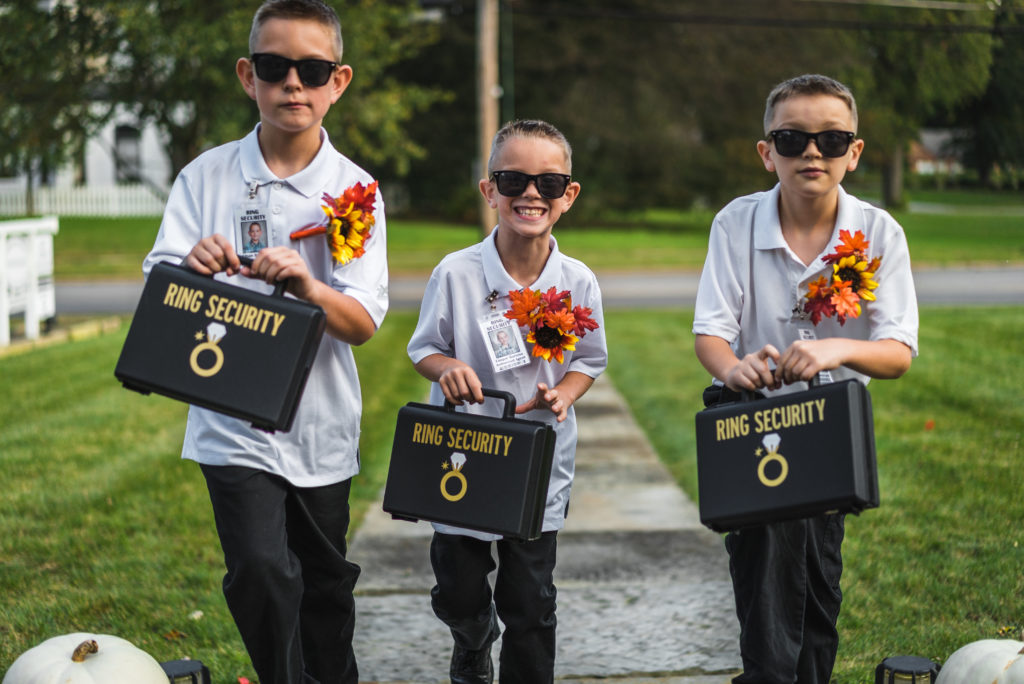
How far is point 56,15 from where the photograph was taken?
12.8m

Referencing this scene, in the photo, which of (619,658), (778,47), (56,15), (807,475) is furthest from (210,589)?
(778,47)

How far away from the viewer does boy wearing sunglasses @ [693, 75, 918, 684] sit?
302 cm

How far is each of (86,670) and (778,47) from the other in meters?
31.2

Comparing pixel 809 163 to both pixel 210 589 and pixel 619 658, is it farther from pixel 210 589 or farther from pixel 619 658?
pixel 210 589

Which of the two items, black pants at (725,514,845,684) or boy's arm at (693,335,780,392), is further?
black pants at (725,514,845,684)

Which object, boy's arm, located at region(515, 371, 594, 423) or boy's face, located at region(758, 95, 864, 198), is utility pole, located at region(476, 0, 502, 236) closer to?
boy's arm, located at region(515, 371, 594, 423)

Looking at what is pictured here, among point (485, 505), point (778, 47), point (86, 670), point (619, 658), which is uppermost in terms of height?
point (778, 47)

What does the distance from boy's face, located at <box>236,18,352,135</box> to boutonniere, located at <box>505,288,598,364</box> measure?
0.72 meters

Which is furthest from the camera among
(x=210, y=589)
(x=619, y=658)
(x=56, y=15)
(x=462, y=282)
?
(x=56, y=15)

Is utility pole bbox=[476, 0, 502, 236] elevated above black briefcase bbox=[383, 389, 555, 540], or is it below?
above

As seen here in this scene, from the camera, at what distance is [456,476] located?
3.07 meters

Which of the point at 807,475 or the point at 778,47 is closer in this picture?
the point at 807,475

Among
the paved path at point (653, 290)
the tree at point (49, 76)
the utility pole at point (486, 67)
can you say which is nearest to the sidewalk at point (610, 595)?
the tree at point (49, 76)

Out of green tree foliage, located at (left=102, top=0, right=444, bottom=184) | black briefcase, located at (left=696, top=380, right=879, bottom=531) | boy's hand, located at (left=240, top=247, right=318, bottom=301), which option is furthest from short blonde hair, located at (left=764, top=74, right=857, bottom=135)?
green tree foliage, located at (left=102, top=0, right=444, bottom=184)
